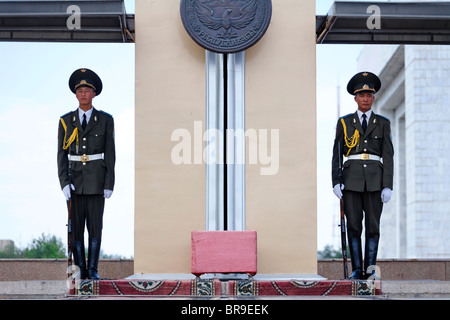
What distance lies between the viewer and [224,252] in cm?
771

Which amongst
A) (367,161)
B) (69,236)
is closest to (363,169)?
(367,161)

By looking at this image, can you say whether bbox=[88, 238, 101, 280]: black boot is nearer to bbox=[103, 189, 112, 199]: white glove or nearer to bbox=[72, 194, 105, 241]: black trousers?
bbox=[72, 194, 105, 241]: black trousers

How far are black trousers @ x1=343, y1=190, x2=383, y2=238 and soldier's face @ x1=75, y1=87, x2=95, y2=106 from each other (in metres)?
2.84

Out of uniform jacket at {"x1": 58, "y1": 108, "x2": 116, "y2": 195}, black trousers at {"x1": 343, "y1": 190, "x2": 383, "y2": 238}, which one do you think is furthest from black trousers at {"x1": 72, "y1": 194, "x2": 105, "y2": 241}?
black trousers at {"x1": 343, "y1": 190, "x2": 383, "y2": 238}

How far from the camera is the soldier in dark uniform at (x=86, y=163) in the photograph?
839 centimetres

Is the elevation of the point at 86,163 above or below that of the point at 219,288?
above

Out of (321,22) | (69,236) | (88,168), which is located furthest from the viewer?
(321,22)

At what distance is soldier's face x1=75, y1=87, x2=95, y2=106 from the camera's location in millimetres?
8508

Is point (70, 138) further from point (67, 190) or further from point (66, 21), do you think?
point (66, 21)

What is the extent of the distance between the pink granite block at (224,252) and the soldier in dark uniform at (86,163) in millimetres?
1236

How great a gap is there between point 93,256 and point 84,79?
1.81 metres

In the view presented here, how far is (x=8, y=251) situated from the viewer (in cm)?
1382

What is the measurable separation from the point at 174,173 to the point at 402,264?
412cm

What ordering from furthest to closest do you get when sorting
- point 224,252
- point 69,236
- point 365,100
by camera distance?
point 365,100 < point 69,236 < point 224,252
